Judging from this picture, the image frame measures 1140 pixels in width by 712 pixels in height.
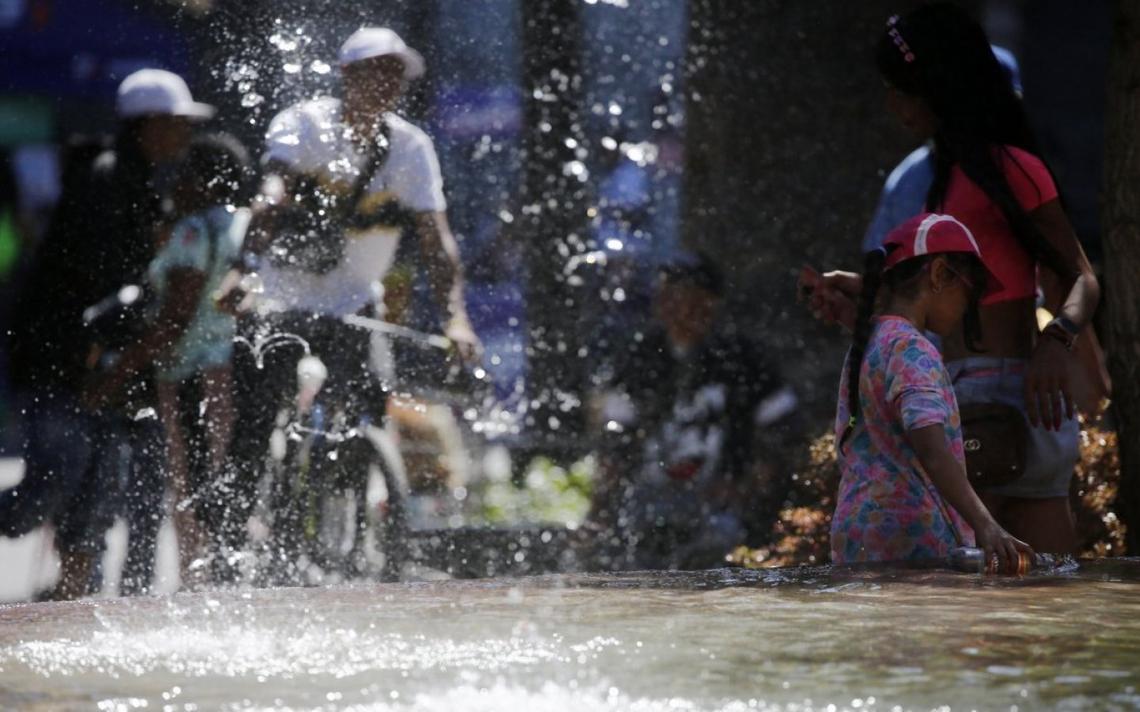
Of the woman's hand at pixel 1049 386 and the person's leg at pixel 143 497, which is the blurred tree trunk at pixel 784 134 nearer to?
the person's leg at pixel 143 497

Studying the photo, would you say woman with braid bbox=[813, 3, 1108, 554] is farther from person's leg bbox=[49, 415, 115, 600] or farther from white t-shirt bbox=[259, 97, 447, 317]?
person's leg bbox=[49, 415, 115, 600]

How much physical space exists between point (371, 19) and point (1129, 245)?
367cm

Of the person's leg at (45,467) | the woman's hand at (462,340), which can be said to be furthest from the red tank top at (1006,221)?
the person's leg at (45,467)

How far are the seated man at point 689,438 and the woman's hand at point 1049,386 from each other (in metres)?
3.21

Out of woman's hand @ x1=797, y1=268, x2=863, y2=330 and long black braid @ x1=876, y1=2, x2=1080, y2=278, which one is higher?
long black braid @ x1=876, y1=2, x2=1080, y2=278

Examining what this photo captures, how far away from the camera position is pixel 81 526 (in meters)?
6.31

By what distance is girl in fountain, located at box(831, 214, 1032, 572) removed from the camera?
12.0 feet

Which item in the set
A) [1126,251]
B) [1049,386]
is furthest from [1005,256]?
[1126,251]

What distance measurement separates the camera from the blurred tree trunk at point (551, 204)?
8.62 meters

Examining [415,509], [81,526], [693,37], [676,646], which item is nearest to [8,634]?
[676,646]

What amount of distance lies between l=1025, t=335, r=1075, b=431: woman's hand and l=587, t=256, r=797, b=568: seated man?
10.5ft

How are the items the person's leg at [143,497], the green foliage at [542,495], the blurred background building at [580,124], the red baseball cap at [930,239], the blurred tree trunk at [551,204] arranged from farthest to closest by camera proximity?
the blurred tree trunk at [551,204]
the blurred background building at [580,124]
the green foliage at [542,495]
the person's leg at [143,497]
the red baseball cap at [930,239]

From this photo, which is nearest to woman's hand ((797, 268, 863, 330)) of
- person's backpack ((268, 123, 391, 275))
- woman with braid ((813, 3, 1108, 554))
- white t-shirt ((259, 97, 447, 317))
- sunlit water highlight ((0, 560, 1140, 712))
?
woman with braid ((813, 3, 1108, 554))

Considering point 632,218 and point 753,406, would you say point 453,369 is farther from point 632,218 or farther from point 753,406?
point 632,218
